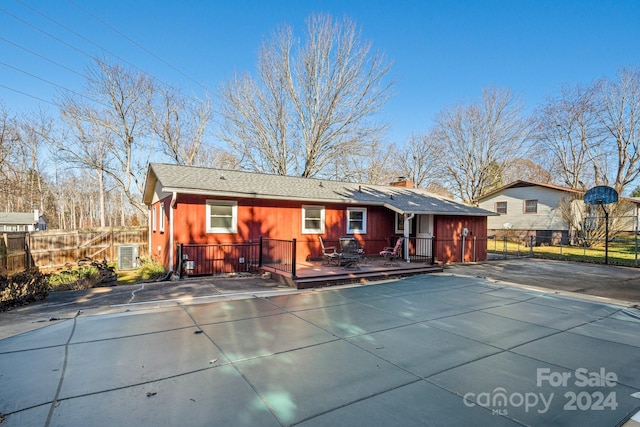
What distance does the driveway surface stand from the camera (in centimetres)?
276

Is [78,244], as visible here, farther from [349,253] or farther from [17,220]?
[17,220]

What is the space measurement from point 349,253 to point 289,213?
274 centimetres

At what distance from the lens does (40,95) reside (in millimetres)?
18188

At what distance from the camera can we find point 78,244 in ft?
51.1

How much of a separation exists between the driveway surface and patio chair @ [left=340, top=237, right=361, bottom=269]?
389 cm

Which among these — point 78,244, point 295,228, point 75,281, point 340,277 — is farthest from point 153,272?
point 340,277

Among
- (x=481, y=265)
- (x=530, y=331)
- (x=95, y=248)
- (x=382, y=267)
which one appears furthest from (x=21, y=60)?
(x=481, y=265)

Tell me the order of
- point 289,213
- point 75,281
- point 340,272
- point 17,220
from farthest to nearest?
point 17,220, point 289,213, point 340,272, point 75,281

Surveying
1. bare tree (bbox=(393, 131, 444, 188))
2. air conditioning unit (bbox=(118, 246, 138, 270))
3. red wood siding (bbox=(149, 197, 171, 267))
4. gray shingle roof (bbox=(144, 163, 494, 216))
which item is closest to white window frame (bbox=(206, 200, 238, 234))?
gray shingle roof (bbox=(144, 163, 494, 216))

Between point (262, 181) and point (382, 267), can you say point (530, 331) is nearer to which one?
point (382, 267)

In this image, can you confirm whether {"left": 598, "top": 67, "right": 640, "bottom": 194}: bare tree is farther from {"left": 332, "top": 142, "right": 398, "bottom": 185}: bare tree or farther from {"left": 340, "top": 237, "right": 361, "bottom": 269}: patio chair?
{"left": 340, "top": 237, "right": 361, "bottom": 269}: patio chair

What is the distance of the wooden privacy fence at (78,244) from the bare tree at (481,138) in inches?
1009

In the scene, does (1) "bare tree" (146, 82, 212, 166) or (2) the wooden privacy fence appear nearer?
(2) the wooden privacy fence

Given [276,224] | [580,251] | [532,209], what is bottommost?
[580,251]
